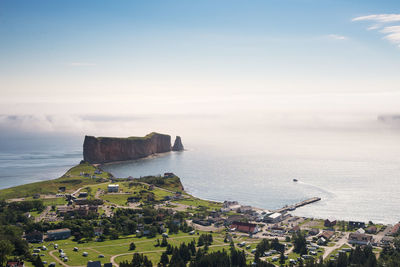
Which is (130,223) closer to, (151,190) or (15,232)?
(15,232)

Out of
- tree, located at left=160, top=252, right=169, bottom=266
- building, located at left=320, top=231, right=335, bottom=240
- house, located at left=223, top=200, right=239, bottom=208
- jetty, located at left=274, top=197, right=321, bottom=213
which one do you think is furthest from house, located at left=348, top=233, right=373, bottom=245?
tree, located at left=160, top=252, right=169, bottom=266

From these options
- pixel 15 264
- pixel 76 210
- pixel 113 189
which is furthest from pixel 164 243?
pixel 113 189

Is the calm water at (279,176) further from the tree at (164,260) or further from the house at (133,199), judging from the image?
the tree at (164,260)

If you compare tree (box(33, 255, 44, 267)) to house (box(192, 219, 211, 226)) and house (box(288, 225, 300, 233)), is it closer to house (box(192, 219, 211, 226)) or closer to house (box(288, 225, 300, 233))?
house (box(192, 219, 211, 226))

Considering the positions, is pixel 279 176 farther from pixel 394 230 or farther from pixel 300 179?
pixel 394 230

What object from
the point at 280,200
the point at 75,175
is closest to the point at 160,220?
the point at 280,200
